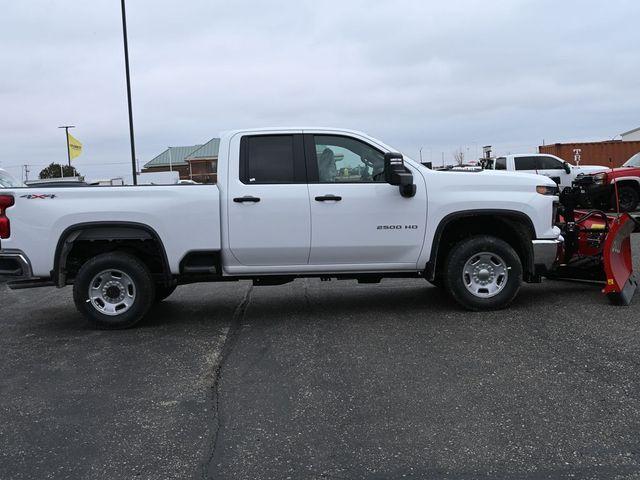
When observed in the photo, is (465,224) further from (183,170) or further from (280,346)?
(183,170)

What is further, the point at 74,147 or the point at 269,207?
Result: the point at 74,147

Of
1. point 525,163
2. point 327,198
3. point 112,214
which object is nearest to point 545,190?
point 327,198

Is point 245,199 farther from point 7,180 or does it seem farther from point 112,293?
point 7,180

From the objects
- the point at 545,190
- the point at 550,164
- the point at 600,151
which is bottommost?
the point at 545,190

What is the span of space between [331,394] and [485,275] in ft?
9.62

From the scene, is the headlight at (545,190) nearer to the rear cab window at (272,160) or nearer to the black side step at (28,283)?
the rear cab window at (272,160)

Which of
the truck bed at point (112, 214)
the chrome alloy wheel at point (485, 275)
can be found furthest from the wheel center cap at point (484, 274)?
the truck bed at point (112, 214)

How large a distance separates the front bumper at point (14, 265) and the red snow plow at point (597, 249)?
598 cm

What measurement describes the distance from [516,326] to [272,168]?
297 centimetres

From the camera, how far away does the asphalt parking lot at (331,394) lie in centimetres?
335

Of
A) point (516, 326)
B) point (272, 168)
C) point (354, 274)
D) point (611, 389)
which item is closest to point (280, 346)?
point (354, 274)

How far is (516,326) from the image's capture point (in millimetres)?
5953

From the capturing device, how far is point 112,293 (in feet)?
20.8

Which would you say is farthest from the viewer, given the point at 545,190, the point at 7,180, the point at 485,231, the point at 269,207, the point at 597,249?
the point at 7,180
